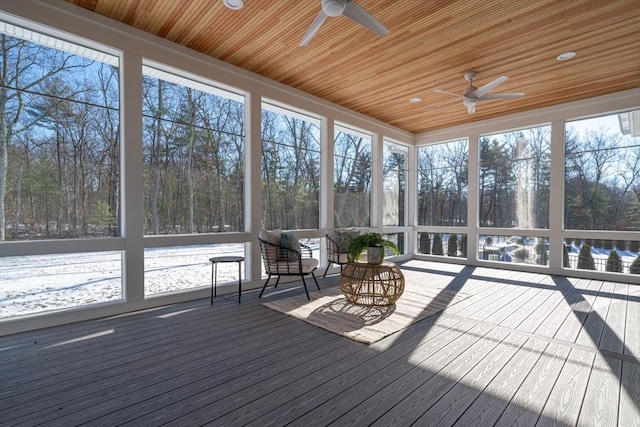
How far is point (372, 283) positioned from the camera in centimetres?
383

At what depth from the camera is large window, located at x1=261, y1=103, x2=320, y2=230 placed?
16.7 feet

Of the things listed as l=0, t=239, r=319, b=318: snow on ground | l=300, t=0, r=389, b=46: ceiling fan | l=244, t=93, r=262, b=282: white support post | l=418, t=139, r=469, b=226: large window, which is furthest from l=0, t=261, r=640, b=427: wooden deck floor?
l=418, t=139, r=469, b=226: large window

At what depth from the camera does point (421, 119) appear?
6.93 meters

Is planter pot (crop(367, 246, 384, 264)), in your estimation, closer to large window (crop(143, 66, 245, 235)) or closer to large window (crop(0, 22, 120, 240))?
large window (crop(143, 66, 245, 235))

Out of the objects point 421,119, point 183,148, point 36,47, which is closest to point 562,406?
point 183,148

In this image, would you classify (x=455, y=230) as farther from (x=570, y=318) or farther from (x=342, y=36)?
(x=342, y=36)

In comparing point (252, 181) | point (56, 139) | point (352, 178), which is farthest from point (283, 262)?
point (352, 178)

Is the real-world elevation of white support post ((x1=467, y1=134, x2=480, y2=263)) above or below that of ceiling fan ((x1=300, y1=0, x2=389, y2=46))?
below

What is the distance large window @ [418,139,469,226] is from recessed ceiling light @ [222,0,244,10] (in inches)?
228

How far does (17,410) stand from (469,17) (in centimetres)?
488

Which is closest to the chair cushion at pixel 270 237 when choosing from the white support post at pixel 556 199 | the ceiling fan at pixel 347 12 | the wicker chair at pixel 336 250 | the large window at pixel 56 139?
the wicker chair at pixel 336 250

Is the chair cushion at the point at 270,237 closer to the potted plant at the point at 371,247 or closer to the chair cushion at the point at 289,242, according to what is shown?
the chair cushion at the point at 289,242

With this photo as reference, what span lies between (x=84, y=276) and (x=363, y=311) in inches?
121

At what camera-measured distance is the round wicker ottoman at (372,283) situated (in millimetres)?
3686
